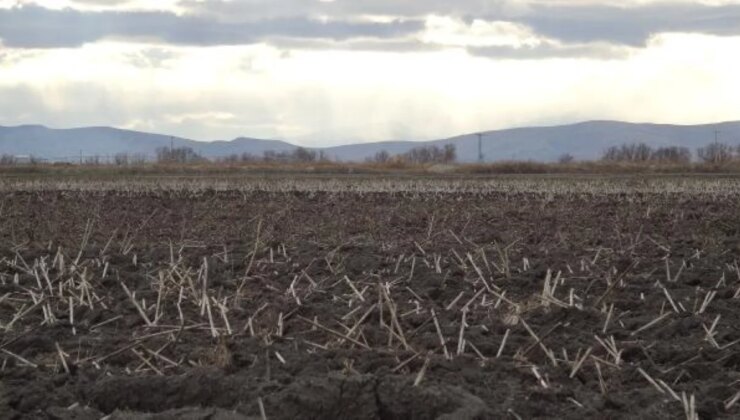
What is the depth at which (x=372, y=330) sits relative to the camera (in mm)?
8195

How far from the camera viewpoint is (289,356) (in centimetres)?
745

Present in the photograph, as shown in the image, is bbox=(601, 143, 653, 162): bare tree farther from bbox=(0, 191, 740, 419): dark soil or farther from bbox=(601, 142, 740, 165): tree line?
bbox=(0, 191, 740, 419): dark soil

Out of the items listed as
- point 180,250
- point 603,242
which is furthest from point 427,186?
point 180,250

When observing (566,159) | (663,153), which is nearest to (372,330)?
(566,159)

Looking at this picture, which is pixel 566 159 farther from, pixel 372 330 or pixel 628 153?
pixel 372 330

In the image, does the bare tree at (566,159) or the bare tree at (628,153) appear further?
the bare tree at (628,153)

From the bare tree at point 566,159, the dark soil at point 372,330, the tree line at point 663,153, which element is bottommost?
the dark soil at point 372,330

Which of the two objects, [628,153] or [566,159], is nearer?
[566,159]

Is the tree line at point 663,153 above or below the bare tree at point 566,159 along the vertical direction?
above

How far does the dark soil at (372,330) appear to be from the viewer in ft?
20.9

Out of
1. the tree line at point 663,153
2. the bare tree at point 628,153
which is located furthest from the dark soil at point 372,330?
the bare tree at point 628,153

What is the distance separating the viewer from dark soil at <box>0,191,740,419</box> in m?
6.36

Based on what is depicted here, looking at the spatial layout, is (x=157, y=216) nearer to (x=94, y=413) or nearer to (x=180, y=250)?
(x=180, y=250)

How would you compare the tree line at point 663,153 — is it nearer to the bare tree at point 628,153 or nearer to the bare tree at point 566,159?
the bare tree at point 628,153
